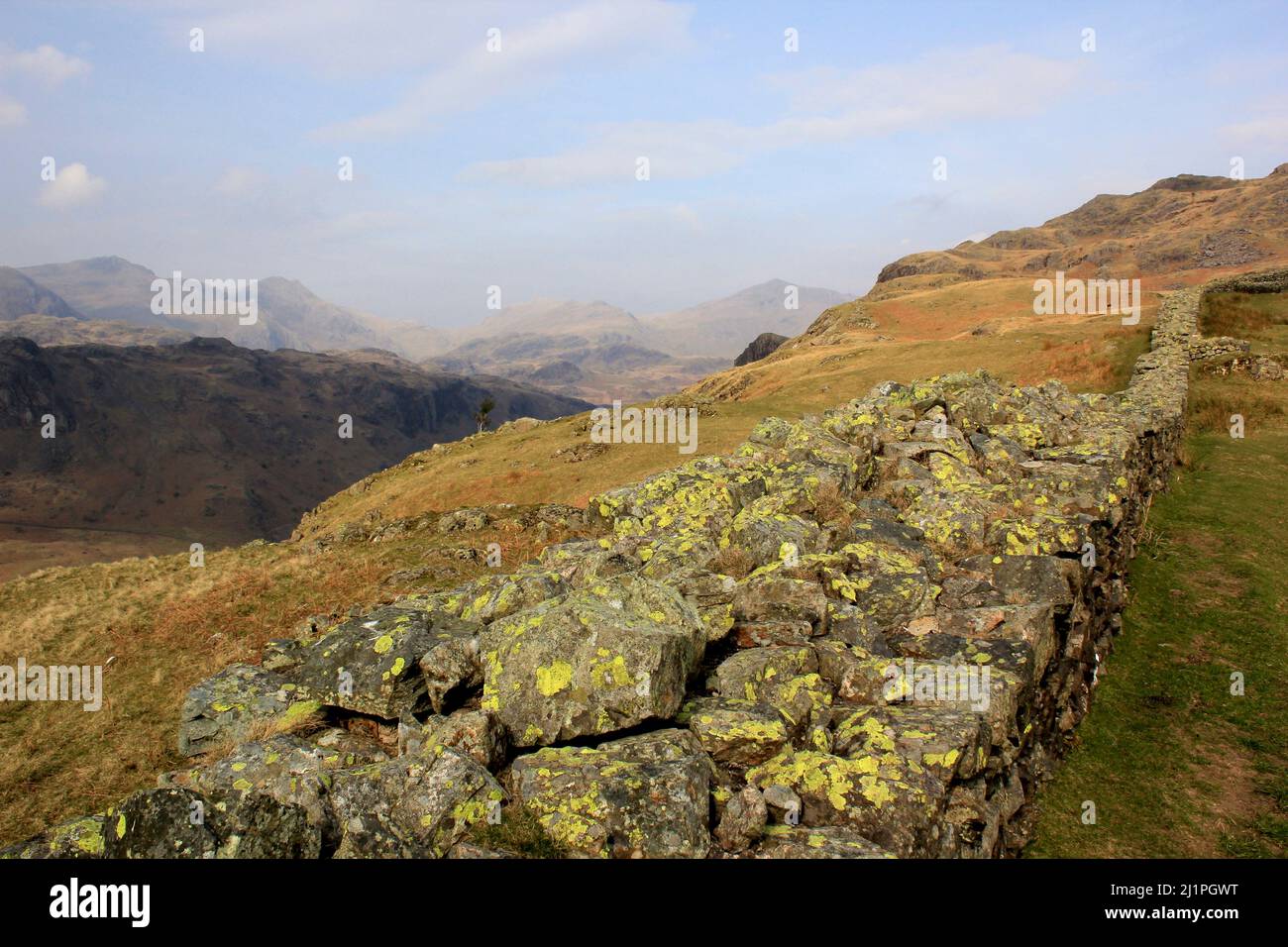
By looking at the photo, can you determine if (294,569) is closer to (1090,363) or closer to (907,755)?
(907,755)

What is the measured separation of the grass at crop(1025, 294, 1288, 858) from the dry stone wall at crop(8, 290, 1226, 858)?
90cm

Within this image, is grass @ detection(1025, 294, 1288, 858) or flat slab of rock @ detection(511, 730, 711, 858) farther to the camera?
grass @ detection(1025, 294, 1288, 858)

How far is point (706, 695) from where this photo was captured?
10555 mm

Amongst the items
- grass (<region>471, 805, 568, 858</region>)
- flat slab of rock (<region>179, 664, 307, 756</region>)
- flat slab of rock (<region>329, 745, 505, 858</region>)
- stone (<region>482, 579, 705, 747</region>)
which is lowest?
flat slab of rock (<region>179, 664, 307, 756</region>)

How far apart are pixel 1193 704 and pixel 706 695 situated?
1396cm

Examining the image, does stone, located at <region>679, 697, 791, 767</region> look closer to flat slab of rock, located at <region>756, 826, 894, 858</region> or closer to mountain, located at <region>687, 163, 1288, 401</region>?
flat slab of rock, located at <region>756, 826, 894, 858</region>

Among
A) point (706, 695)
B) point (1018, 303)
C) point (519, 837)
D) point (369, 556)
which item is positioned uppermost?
point (1018, 303)

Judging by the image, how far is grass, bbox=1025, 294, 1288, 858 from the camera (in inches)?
507

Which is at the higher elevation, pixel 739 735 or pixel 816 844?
pixel 739 735

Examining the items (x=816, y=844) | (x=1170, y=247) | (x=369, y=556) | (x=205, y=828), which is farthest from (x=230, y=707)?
(x=1170, y=247)

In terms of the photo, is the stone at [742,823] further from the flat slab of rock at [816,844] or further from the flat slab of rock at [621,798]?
the flat slab of rock at [621,798]

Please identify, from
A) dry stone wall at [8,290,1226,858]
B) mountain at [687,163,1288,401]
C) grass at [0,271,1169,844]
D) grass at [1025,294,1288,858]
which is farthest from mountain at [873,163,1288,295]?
dry stone wall at [8,290,1226,858]

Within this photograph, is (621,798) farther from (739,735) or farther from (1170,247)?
(1170,247)
